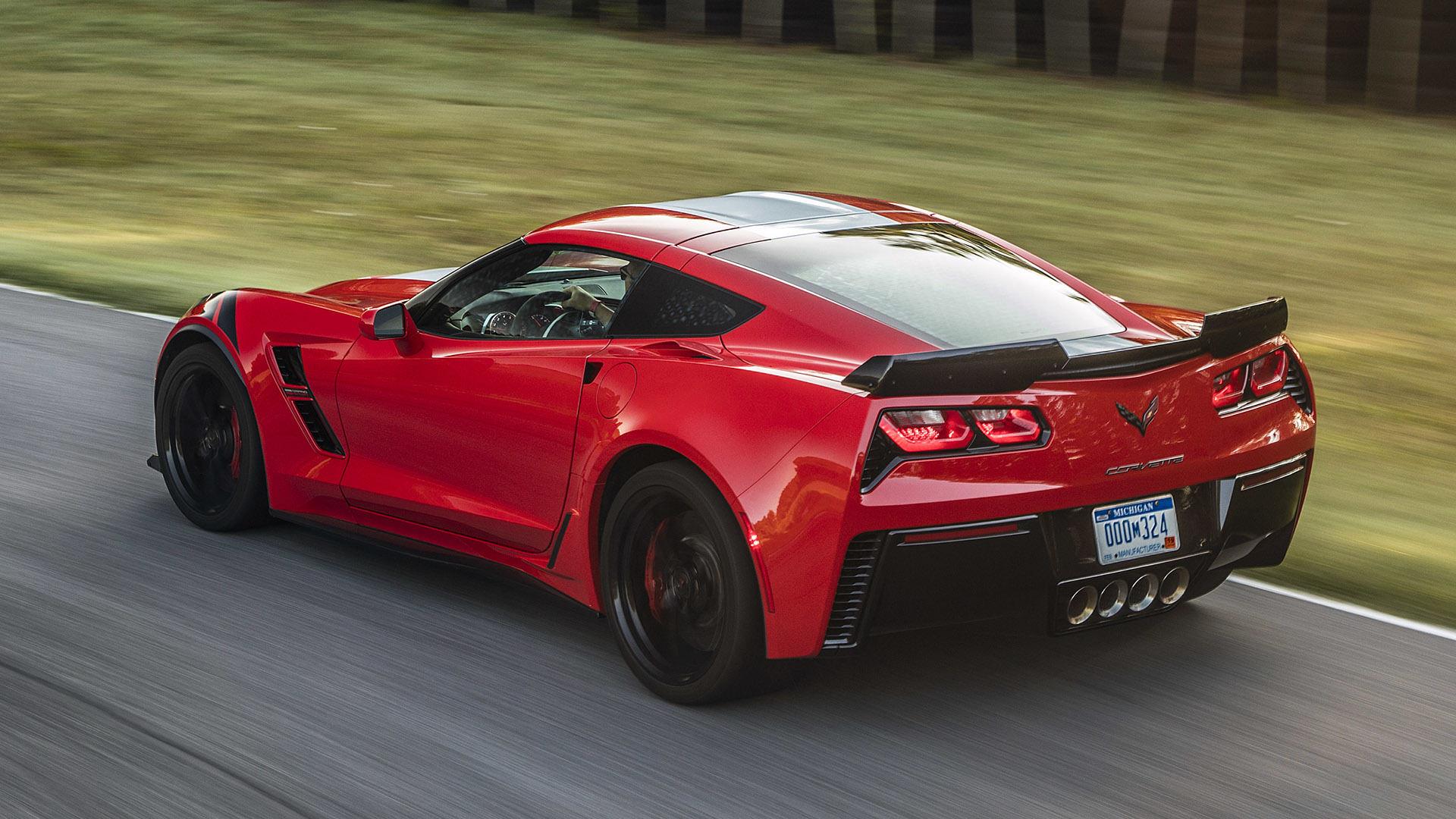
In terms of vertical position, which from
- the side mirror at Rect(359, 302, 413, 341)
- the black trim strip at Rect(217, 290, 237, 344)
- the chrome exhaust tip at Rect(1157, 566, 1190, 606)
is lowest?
the chrome exhaust tip at Rect(1157, 566, 1190, 606)

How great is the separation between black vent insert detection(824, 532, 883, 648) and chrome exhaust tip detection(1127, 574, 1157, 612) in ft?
2.50

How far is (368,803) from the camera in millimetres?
3898

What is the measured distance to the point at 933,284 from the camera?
15.5ft

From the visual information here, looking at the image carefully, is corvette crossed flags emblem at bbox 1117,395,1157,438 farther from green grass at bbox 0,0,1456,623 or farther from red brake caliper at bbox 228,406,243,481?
red brake caliper at bbox 228,406,243,481

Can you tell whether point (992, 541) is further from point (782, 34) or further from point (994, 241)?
point (782, 34)

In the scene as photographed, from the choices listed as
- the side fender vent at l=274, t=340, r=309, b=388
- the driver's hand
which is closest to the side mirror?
the side fender vent at l=274, t=340, r=309, b=388

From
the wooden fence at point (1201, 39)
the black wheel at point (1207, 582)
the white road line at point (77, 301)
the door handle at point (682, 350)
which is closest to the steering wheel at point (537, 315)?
the door handle at point (682, 350)

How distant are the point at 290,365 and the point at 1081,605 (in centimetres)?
302

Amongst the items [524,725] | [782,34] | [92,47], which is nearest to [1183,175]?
[782,34]

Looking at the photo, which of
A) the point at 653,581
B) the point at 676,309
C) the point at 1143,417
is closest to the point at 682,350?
the point at 676,309

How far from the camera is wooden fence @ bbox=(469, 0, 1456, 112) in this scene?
52.8ft

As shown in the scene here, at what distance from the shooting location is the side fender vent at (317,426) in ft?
18.6

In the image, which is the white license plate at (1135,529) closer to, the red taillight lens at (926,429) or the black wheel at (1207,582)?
the black wheel at (1207,582)

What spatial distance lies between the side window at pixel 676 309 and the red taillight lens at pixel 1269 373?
1.44 meters
